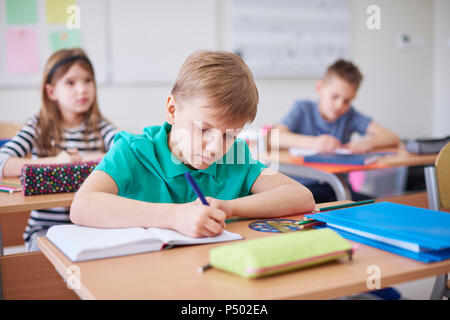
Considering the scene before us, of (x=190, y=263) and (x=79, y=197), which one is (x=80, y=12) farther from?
(x=190, y=263)

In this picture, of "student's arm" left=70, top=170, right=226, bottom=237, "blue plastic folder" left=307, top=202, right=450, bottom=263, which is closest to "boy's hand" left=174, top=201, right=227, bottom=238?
"student's arm" left=70, top=170, right=226, bottom=237

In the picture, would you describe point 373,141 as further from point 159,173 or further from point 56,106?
point 159,173

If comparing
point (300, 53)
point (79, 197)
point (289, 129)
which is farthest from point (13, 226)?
point (300, 53)

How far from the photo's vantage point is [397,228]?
2.68 ft

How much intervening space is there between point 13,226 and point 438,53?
4346mm

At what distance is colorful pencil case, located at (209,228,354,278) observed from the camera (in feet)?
2.12

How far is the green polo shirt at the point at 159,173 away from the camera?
1083 millimetres

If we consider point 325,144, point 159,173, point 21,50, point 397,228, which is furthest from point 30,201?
point 21,50

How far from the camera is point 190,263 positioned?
2.41ft

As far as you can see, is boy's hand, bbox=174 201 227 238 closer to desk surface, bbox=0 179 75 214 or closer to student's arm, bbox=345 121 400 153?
desk surface, bbox=0 179 75 214

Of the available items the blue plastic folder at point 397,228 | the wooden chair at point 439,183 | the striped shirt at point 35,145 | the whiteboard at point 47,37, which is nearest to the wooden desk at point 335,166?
the wooden chair at point 439,183

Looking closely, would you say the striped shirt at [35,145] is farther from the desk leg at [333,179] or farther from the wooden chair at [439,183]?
the wooden chair at [439,183]

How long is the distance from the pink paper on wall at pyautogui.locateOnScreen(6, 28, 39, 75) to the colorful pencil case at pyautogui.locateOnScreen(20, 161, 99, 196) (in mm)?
2029

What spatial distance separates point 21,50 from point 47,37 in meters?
0.19
